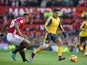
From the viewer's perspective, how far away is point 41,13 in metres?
38.0

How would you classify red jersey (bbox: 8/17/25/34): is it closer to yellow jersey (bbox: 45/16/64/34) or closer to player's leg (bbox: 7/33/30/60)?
player's leg (bbox: 7/33/30/60)

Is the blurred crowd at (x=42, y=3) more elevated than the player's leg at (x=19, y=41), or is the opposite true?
the player's leg at (x=19, y=41)

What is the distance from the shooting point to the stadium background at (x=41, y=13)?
35531mm

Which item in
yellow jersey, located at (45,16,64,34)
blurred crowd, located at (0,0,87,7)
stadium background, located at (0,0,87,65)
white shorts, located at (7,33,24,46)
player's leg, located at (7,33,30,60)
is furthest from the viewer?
blurred crowd, located at (0,0,87,7)

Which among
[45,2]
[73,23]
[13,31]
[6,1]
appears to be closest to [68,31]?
[73,23]

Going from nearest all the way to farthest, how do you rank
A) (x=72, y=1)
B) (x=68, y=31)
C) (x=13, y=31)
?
1. (x=13, y=31)
2. (x=68, y=31)
3. (x=72, y=1)

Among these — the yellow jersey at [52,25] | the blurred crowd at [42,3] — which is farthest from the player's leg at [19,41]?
the blurred crowd at [42,3]

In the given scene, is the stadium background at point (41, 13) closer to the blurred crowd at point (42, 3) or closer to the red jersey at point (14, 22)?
the blurred crowd at point (42, 3)

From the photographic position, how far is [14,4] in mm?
39469

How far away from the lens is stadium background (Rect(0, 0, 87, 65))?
117 ft

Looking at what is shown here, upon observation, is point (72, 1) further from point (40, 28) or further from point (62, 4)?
point (40, 28)

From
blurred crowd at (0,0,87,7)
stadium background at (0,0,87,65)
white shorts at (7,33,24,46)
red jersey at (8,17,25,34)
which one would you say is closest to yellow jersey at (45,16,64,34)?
red jersey at (8,17,25,34)

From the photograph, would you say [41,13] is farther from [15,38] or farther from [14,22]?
[14,22]

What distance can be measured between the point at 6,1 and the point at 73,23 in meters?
6.41
